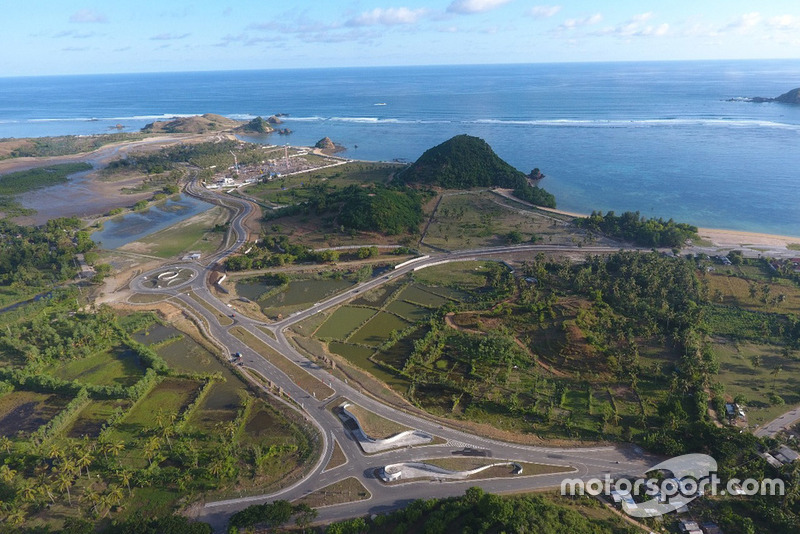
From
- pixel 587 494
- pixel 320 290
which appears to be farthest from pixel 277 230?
pixel 587 494

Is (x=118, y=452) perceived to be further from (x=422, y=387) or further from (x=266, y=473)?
(x=422, y=387)

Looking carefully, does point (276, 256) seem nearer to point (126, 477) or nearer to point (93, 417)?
point (93, 417)

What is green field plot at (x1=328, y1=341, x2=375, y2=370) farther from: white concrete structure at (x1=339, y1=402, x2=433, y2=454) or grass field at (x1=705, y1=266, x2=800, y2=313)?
grass field at (x1=705, y1=266, x2=800, y2=313)

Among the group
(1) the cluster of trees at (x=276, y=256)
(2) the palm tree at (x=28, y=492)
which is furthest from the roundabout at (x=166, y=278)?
(2) the palm tree at (x=28, y=492)

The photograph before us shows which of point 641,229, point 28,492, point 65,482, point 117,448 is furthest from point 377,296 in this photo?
point 641,229

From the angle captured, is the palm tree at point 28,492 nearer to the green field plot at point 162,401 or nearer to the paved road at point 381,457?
the green field plot at point 162,401

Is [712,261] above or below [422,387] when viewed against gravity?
above

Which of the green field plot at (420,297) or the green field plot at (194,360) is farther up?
the green field plot at (420,297)
